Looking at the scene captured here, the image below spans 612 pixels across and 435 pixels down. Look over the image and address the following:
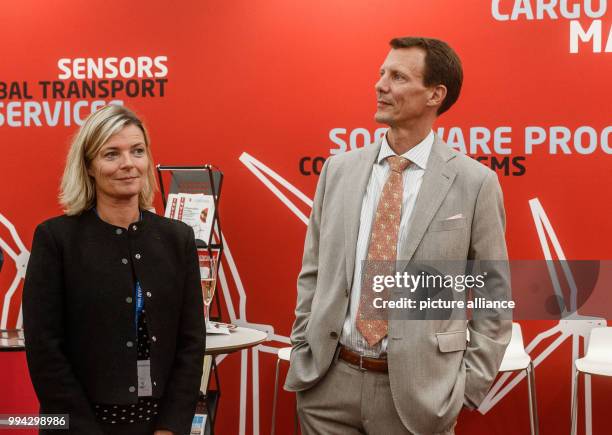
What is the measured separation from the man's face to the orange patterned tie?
20cm

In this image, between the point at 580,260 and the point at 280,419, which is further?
the point at 280,419

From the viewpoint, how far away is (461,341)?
218 centimetres

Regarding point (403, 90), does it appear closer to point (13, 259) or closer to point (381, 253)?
point (381, 253)

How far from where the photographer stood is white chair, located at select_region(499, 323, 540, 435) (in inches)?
160

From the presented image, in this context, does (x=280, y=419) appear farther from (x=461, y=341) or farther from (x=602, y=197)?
(x=461, y=341)

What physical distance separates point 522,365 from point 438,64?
220cm

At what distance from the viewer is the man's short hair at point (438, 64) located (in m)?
2.39

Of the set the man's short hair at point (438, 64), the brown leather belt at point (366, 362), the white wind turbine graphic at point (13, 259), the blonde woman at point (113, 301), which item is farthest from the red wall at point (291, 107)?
the blonde woman at point (113, 301)

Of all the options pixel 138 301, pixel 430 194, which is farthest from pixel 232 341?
pixel 430 194

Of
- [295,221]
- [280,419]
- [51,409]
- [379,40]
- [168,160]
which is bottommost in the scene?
[280,419]

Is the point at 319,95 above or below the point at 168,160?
above

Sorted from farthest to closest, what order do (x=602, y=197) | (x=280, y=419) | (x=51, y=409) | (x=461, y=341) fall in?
(x=280, y=419) < (x=602, y=197) < (x=461, y=341) < (x=51, y=409)

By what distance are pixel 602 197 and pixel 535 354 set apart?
980mm

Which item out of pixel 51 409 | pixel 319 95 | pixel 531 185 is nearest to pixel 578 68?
pixel 531 185
